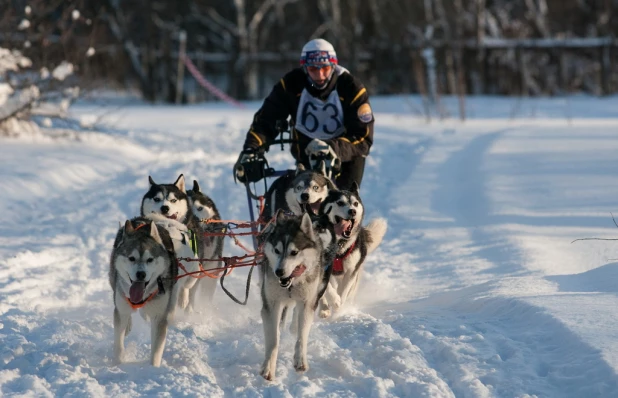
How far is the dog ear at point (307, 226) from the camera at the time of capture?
12.1 feet

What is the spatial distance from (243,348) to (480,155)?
6486 mm

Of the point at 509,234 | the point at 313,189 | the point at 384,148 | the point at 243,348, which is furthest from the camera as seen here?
the point at 384,148

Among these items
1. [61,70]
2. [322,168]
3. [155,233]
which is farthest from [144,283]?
[61,70]

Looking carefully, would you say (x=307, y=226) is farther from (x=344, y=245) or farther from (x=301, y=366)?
(x=344, y=245)

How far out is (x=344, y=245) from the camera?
453 centimetres

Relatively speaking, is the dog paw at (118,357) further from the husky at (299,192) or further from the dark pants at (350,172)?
the dark pants at (350,172)

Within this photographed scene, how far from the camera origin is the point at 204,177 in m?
9.29

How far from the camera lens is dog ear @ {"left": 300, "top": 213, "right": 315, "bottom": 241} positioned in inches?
146

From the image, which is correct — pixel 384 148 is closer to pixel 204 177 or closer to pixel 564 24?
pixel 204 177

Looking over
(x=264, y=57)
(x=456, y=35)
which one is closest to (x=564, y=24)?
(x=456, y=35)

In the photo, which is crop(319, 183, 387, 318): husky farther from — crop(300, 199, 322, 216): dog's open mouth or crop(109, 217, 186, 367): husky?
crop(109, 217, 186, 367): husky

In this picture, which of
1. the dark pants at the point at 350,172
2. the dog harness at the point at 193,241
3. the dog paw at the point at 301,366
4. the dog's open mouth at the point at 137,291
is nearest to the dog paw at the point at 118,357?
the dog's open mouth at the point at 137,291

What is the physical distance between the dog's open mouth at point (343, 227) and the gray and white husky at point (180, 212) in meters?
0.77

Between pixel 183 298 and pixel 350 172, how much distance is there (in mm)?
1279
